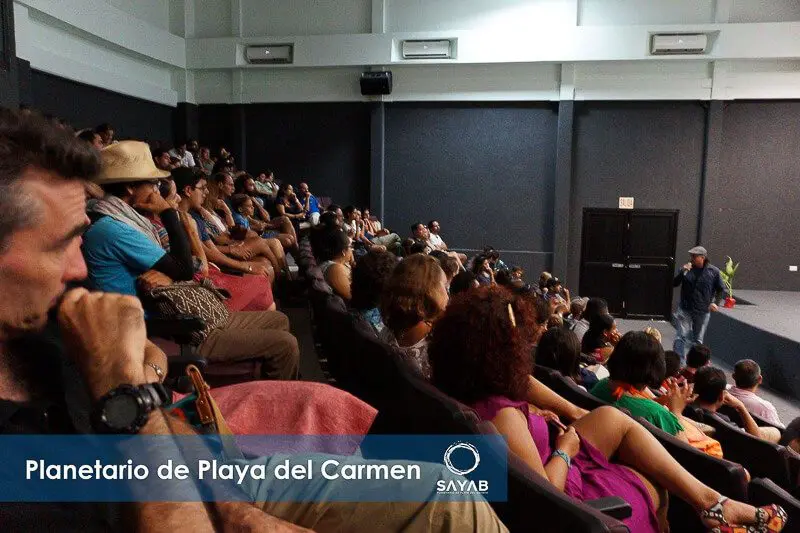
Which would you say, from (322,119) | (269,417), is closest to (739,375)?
(269,417)

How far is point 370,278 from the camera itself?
2.83 meters

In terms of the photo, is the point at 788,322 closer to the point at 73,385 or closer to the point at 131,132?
the point at 73,385

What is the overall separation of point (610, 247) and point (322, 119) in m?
5.47

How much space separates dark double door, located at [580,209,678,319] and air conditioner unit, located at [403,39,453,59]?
3.59 meters

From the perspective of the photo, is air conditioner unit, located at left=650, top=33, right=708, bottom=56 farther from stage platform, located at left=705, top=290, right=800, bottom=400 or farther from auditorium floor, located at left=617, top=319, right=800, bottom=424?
auditorium floor, located at left=617, top=319, right=800, bottom=424

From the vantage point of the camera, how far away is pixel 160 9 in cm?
989

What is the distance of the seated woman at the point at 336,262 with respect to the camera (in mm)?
3568

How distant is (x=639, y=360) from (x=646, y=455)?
0.58 m

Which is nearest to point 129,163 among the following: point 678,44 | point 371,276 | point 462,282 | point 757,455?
point 371,276

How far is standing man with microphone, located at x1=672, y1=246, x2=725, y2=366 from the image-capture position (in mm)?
7641

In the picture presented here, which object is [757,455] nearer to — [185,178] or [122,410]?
[122,410]

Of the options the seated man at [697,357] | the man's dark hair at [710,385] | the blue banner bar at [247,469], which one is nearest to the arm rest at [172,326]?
the blue banner bar at [247,469]

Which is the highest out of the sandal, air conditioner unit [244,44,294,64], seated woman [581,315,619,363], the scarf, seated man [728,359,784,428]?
air conditioner unit [244,44,294,64]

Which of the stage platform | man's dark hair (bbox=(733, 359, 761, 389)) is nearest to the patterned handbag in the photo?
man's dark hair (bbox=(733, 359, 761, 389))
